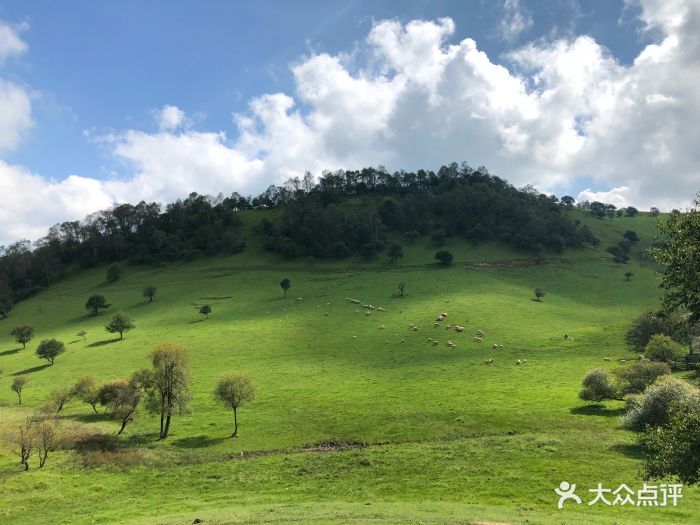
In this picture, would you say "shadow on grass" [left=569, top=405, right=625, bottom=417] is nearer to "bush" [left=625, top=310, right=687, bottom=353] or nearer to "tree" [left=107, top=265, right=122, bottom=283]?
"bush" [left=625, top=310, right=687, bottom=353]

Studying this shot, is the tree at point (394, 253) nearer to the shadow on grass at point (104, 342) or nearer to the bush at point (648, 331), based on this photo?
the bush at point (648, 331)

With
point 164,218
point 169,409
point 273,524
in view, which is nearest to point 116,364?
point 169,409

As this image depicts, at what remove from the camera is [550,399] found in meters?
48.2

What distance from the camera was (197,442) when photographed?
42.2 metres

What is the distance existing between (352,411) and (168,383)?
1990 cm

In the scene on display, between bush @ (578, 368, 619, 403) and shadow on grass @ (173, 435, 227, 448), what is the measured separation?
3827 cm

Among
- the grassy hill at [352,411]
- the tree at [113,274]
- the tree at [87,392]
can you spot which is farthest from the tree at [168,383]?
the tree at [113,274]

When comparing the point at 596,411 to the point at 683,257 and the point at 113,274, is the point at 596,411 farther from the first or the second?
the point at 113,274

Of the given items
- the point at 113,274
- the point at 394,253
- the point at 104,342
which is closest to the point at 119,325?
the point at 104,342

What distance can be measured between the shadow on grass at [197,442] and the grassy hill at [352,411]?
0.22m

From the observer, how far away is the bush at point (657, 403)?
36303 millimetres

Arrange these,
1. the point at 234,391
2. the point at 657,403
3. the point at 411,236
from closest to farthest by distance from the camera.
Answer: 1. the point at 657,403
2. the point at 234,391
3. the point at 411,236

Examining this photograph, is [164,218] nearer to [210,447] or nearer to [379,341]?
[379,341]

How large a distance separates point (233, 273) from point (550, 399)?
10372 cm
